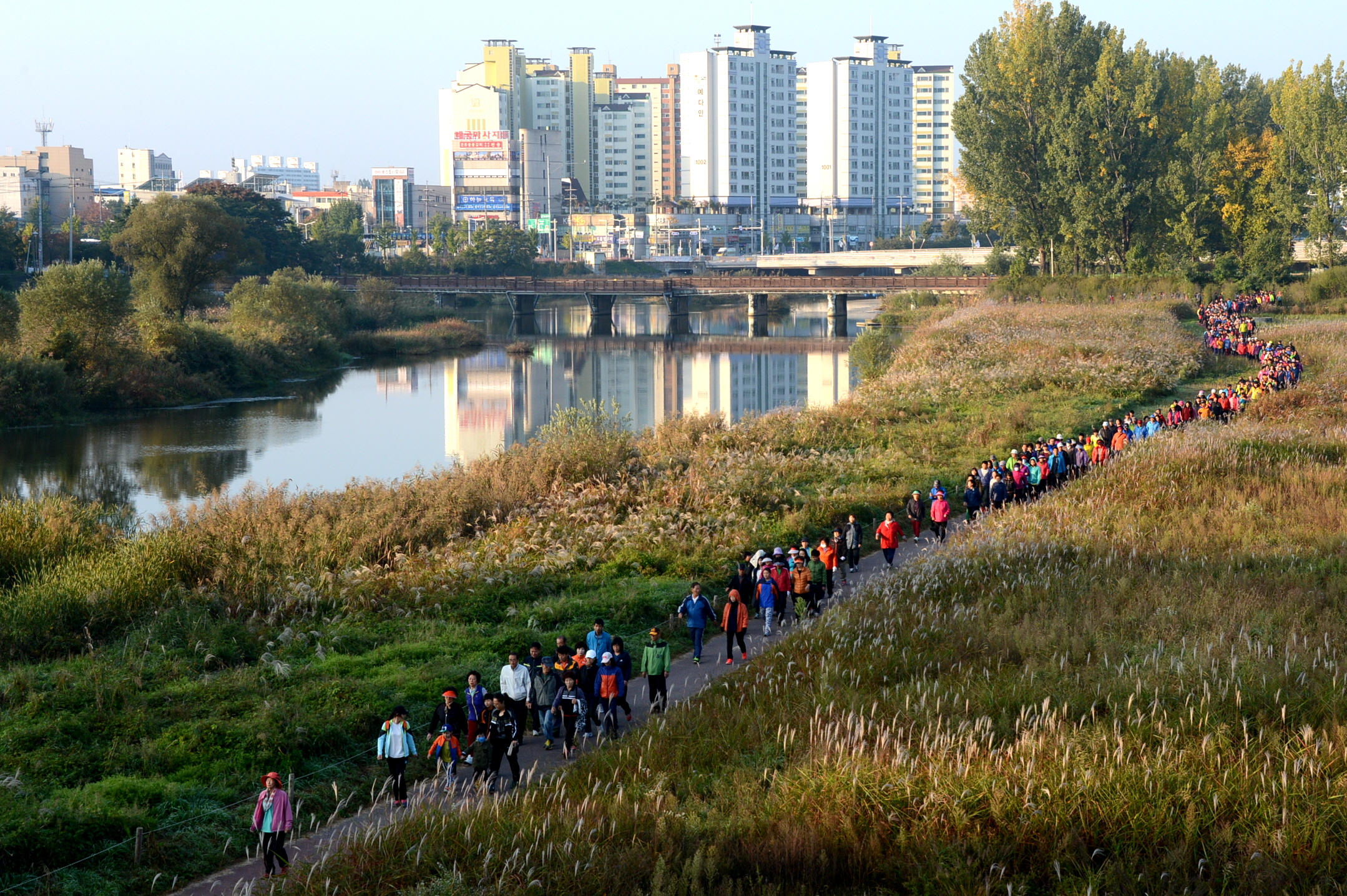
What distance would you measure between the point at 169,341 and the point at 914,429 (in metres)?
39.2

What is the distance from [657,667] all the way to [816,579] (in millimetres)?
4717

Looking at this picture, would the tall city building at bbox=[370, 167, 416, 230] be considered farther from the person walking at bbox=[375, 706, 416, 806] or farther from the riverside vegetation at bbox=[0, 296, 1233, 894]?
the person walking at bbox=[375, 706, 416, 806]

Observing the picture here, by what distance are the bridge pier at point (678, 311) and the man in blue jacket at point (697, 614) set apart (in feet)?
275

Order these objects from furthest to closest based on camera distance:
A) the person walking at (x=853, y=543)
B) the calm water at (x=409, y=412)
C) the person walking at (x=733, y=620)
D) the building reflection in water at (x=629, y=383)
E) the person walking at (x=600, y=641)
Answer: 1. the building reflection in water at (x=629, y=383)
2. the calm water at (x=409, y=412)
3. the person walking at (x=853, y=543)
4. the person walking at (x=733, y=620)
5. the person walking at (x=600, y=641)

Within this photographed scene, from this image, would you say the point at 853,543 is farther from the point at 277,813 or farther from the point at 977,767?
the point at 277,813

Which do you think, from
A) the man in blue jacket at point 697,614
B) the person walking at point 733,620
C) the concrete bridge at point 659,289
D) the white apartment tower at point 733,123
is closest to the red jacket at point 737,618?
the person walking at point 733,620

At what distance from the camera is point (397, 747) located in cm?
1141

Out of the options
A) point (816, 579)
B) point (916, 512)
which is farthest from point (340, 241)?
point (816, 579)

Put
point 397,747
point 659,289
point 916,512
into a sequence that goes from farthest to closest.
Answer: point 659,289, point 916,512, point 397,747

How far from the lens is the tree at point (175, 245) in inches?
2739

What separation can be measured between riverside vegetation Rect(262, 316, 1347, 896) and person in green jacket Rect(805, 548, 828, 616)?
1.34 meters

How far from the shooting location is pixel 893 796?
9727 mm

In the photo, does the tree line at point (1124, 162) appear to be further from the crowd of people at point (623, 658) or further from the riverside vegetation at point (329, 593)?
the crowd of people at point (623, 658)

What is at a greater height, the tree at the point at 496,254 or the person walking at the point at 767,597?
the tree at the point at 496,254
